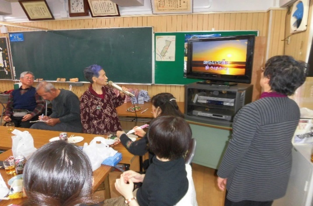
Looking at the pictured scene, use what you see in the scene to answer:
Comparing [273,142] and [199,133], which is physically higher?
[273,142]

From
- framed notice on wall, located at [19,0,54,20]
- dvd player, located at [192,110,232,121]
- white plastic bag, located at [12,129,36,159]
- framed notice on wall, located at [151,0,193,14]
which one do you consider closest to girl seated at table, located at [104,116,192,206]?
white plastic bag, located at [12,129,36,159]

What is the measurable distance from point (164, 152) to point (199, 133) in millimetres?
1605

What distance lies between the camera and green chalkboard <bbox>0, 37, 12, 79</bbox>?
156 inches

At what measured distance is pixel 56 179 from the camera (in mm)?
583

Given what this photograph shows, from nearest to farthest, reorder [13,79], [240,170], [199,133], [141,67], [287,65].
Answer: [287,65], [240,170], [199,133], [141,67], [13,79]

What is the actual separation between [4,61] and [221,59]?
3.98 meters

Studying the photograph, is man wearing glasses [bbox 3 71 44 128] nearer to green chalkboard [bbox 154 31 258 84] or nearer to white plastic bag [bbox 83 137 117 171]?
green chalkboard [bbox 154 31 258 84]

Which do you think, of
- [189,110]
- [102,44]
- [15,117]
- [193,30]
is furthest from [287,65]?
[15,117]

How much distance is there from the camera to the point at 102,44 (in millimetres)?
3498

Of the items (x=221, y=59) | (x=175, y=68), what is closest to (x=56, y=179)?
(x=221, y=59)

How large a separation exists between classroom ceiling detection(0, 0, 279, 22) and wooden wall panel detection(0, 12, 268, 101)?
0.23 feet

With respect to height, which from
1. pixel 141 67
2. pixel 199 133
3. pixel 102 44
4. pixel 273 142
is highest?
pixel 102 44

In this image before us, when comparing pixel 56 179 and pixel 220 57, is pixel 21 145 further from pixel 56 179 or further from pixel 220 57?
pixel 220 57

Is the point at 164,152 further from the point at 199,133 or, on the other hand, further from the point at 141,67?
the point at 141,67
